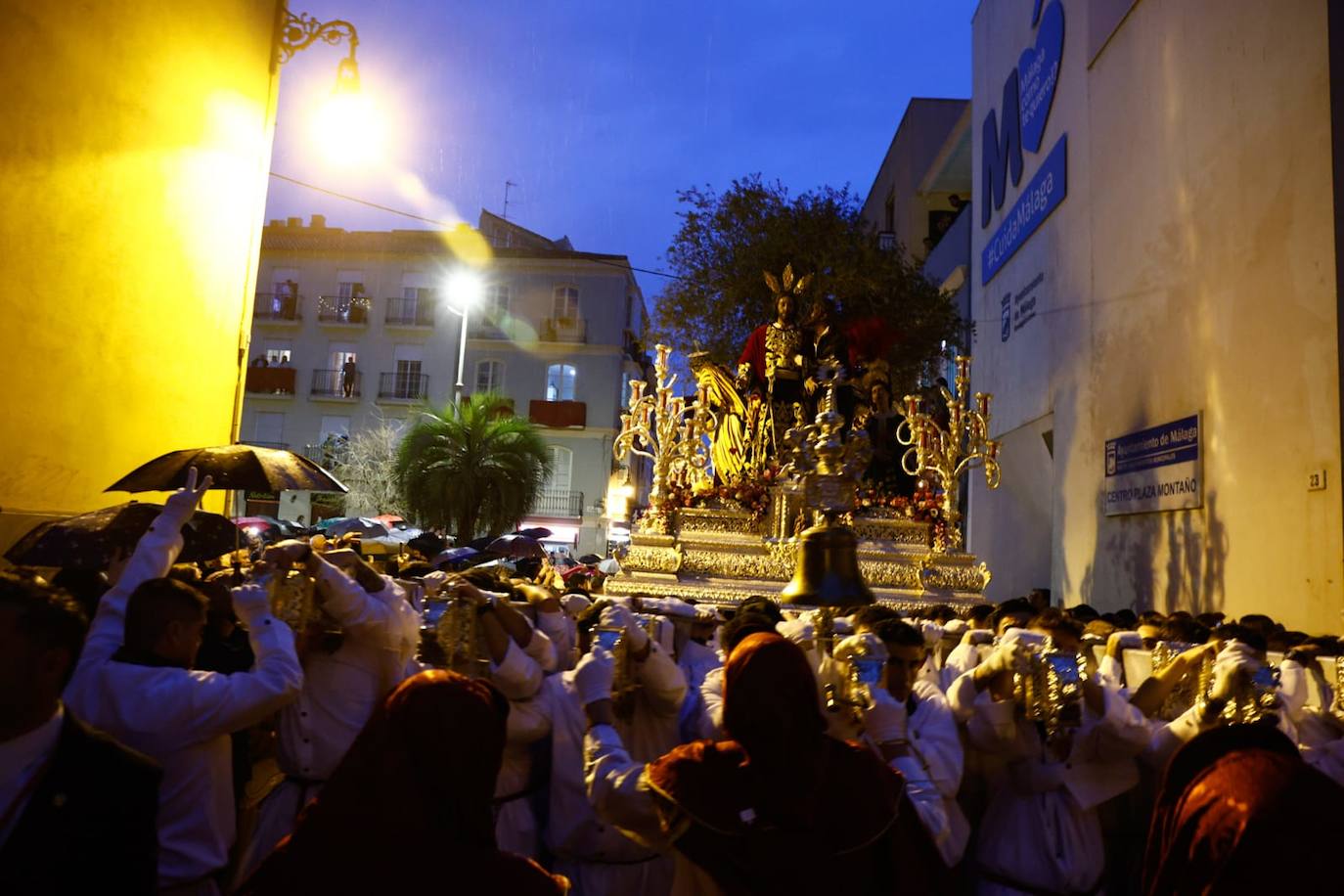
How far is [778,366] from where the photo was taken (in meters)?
12.1

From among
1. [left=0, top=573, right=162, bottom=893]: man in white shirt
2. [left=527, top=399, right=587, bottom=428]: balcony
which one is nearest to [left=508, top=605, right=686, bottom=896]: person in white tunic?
[left=0, top=573, right=162, bottom=893]: man in white shirt

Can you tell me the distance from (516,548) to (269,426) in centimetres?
2604

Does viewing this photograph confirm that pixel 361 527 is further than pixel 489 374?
No

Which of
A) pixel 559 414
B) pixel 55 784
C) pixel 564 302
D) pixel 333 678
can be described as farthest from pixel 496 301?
pixel 55 784

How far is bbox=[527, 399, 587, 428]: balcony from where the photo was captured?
36.5 metres

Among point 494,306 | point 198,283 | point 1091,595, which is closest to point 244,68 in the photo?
point 198,283

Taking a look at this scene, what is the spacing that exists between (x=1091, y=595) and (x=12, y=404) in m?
12.5

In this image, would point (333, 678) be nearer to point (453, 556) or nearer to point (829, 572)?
point (829, 572)

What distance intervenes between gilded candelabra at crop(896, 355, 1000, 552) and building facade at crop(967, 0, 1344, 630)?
234cm

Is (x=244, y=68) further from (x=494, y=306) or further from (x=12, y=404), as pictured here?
(x=494, y=306)

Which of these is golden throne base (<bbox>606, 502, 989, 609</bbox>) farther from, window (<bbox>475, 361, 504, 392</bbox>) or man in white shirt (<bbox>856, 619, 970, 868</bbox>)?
window (<bbox>475, 361, 504, 392</bbox>)

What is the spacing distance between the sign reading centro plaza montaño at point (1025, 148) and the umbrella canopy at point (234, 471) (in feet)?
41.2

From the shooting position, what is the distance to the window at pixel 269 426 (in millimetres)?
37125

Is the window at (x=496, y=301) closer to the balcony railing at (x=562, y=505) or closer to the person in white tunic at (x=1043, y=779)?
the balcony railing at (x=562, y=505)
